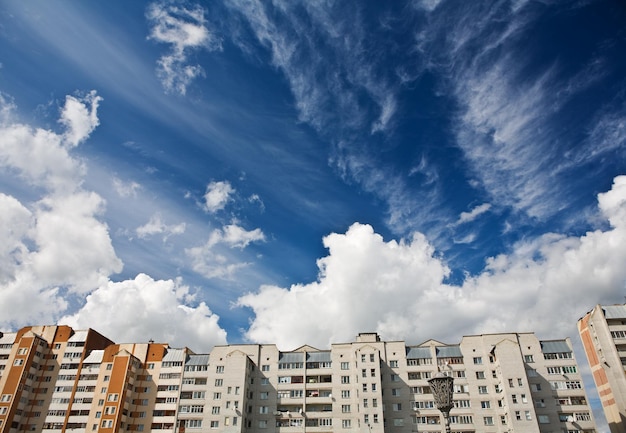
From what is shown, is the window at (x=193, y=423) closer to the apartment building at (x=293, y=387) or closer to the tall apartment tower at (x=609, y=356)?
the apartment building at (x=293, y=387)

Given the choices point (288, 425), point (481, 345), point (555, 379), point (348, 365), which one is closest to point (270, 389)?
point (288, 425)

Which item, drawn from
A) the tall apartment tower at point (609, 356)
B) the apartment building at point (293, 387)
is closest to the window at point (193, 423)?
the apartment building at point (293, 387)

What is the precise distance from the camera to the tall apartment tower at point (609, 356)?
79875mm

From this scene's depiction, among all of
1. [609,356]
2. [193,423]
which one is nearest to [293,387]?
[193,423]

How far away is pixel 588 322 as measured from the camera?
291 feet

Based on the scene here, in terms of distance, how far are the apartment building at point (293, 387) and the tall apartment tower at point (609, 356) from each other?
7.07 metres

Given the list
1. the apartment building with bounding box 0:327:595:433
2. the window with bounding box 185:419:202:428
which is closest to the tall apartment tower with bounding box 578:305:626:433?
the apartment building with bounding box 0:327:595:433

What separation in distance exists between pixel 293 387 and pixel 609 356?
6290cm

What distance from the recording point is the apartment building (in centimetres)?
7981

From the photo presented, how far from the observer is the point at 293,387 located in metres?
88.6

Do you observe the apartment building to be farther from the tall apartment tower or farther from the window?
the tall apartment tower

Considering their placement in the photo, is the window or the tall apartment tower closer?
the tall apartment tower

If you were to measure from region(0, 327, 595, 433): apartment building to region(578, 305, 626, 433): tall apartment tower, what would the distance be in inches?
278

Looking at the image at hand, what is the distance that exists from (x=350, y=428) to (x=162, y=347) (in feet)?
151
